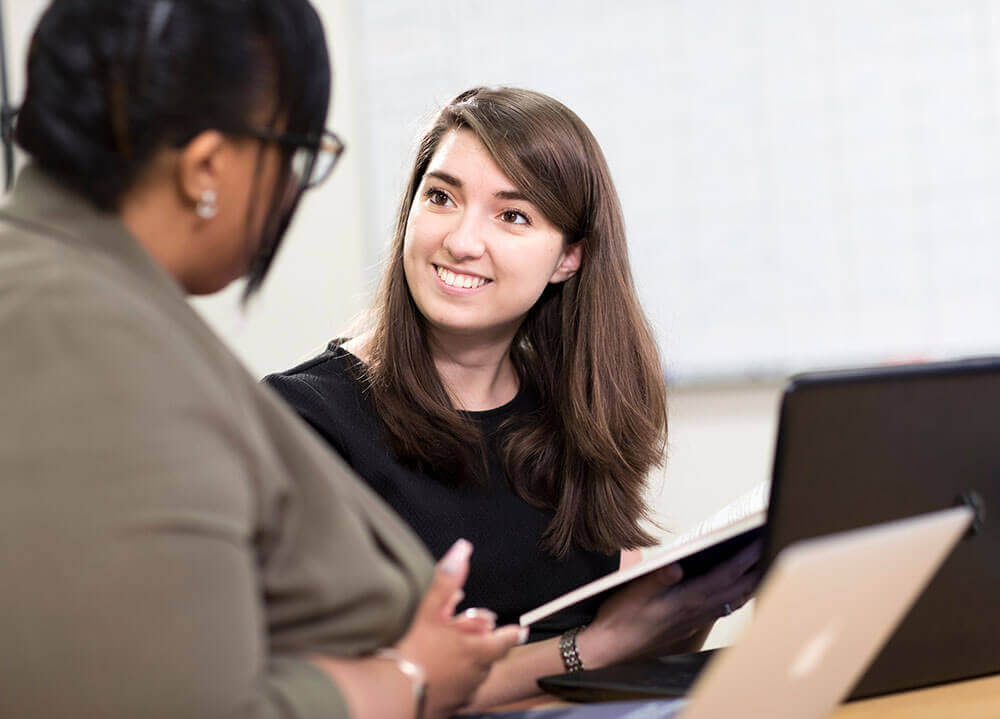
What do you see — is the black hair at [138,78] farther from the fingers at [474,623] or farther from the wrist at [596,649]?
the wrist at [596,649]

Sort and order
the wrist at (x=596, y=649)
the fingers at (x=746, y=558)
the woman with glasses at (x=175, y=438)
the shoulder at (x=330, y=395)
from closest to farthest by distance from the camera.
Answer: the woman with glasses at (x=175, y=438)
the fingers at (x=746, y=558)
the wrist at (x=596, y=649)
the shoulder at (x=330, y=395)

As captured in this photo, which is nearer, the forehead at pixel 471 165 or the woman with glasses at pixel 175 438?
the woman with glasses at pixel 175 438

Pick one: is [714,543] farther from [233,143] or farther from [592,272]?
[592,272]

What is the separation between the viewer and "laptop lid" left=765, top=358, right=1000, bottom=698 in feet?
3.02

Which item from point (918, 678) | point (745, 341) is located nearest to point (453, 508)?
point (918, 678)

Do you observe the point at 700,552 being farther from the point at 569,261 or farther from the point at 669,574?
the point at 569,261

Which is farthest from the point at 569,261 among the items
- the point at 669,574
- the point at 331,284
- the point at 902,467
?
the point at 331,284

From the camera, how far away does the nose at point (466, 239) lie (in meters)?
1.57

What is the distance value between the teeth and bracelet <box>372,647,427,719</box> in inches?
33.5

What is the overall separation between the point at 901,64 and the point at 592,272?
1270 millimetres

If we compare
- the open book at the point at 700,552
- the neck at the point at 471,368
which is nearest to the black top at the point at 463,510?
the neck at the point at 471,368

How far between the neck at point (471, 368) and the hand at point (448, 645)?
79 centimetres

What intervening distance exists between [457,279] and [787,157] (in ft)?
4.35

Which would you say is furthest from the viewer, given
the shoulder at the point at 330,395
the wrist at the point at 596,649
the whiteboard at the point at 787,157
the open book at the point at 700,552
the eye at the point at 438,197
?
the whiteboard at the point at 787,157
